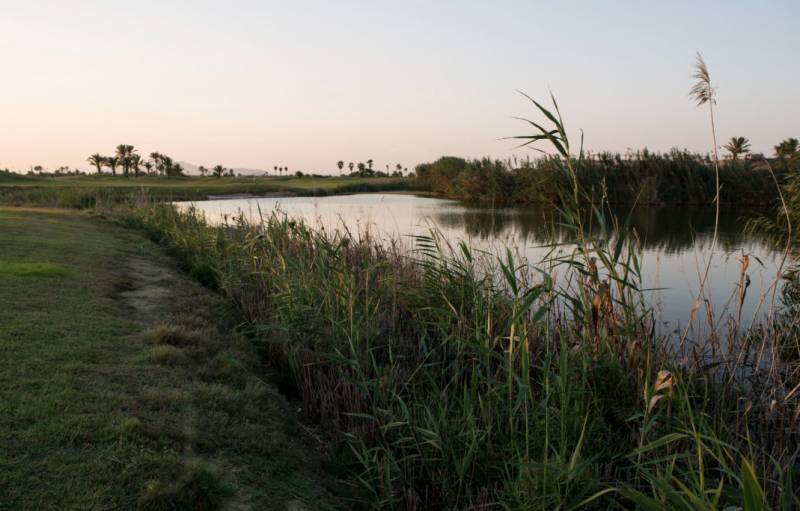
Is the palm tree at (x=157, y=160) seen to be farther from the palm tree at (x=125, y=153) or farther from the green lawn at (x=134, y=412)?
the green lawn at (x=134, y=412)

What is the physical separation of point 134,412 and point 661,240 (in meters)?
15.0

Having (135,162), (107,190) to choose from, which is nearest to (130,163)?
(135,162)

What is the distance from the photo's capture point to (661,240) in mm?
15141

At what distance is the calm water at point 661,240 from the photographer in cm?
777

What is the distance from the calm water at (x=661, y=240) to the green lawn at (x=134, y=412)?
2.10 meters

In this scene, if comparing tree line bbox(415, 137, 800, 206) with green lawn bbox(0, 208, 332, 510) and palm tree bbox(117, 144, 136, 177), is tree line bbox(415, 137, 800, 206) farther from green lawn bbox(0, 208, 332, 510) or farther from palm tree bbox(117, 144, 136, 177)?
palm tree bbox(117, 144, 136, 177)

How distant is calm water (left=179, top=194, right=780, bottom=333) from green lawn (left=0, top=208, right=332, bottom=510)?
210 cm

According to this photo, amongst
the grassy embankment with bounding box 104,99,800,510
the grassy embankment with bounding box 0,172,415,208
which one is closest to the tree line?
the grassy embankment with bounding box 0,172,415,208

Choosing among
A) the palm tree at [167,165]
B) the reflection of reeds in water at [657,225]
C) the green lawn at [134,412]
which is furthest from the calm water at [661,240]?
the palm tree at [167,165]

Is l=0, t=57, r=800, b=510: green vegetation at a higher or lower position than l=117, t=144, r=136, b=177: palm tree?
lower

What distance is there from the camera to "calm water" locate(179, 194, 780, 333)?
25.5 ft

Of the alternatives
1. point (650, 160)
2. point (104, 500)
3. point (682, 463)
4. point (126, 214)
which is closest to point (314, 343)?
point (104, 500)

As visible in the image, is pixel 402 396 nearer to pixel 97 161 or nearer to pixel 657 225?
pixel 657 225

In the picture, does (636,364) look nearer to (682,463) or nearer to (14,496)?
(682,463)
